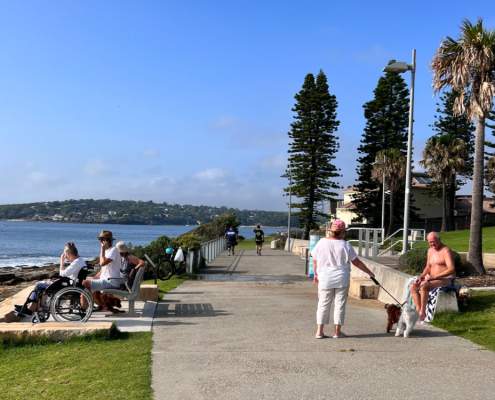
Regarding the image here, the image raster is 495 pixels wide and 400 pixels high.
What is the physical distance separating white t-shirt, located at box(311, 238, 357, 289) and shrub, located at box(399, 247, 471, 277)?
503 cm

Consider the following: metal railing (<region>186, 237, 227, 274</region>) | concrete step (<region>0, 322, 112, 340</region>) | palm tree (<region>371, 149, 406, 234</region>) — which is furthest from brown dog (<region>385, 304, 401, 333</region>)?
palm tree (<region>371, 149, 406, 234</region>)

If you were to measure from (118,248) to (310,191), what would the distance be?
46.5m

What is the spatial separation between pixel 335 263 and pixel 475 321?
2431mm

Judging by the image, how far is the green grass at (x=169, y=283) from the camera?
13.6 m

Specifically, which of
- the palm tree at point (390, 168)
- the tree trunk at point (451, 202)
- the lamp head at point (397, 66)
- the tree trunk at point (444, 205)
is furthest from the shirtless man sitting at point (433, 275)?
the tree trunk at point (451, 202)

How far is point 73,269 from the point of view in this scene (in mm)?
8820

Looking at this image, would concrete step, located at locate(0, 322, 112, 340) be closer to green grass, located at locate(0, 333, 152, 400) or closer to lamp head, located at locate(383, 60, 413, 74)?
green grass, located at locate(0, 333, 152, 400)

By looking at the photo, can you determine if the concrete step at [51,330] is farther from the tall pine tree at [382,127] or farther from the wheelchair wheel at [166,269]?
the tall pine tree at [382,127]

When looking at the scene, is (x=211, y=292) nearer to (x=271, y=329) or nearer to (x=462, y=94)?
(x=271, y=329)

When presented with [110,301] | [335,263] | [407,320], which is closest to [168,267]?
[110,301]

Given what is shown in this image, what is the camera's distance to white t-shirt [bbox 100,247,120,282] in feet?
30.9

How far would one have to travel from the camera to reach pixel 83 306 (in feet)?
28.0

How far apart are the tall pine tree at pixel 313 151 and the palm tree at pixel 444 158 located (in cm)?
812

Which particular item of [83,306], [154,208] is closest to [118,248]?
[83,306]
